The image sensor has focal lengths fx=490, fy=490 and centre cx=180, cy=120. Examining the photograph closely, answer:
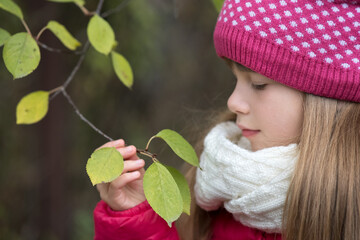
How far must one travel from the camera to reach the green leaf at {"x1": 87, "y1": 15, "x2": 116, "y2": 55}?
1252mm

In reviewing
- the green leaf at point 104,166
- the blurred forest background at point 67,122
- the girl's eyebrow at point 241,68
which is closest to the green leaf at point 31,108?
the green leaf at point 104,166

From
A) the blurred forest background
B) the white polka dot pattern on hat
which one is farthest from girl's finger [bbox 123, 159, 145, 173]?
the blurred forest background

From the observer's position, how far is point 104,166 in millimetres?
959

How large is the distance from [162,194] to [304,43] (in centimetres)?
51

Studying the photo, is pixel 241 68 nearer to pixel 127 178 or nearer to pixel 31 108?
pixel 127 178

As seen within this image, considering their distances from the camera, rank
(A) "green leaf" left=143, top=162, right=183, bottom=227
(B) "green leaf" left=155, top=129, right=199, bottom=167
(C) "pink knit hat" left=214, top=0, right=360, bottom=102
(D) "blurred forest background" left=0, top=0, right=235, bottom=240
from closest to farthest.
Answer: (A) "green leaf" left=143, top=162, right=183, bottom=227
(B) "green leaf" left=155, top=129, right=199, bottom=167
(C) "pink knit hat" left=214, top=0, right=360, bottom=102
(D) "blurred forest background" left=0, top=0, right=235, bottom=240

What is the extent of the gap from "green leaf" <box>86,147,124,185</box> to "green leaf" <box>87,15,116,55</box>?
37cm

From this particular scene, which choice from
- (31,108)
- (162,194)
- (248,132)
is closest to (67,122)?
(31,108)

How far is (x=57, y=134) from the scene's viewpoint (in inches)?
117

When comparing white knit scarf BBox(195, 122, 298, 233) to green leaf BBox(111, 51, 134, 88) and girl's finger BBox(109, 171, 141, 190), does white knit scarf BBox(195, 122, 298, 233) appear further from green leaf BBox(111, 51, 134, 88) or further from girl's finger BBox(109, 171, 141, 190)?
green leaf BBox(111, 51, 134, 88)

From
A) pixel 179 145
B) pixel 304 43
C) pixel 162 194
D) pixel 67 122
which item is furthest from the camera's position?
pixel 67 122

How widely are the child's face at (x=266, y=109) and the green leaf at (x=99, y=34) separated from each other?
340mm

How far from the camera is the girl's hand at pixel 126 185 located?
1216 millimetres

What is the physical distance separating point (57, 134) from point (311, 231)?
2111mm
